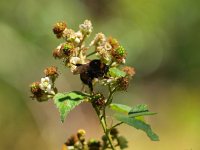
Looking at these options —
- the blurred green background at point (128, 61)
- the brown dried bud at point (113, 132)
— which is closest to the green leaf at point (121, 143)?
the brown dried bud at point (113, 132)

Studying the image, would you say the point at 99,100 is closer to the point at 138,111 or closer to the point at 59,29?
the point at 138,111

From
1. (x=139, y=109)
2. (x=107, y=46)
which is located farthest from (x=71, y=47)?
(x=139, y=109)

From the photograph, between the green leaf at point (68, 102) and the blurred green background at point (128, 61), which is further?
the blurred green background at point (128, 61)

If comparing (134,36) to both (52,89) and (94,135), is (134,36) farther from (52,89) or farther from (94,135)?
(52,89)

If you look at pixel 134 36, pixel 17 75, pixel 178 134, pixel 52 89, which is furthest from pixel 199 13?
pixel 52 89

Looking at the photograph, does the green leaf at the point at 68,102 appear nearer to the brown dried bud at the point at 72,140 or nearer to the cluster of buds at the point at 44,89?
the cluster of buds at the point at 44,89

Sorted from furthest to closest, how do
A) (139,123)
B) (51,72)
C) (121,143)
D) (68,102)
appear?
(121,143) → (51,72) → (139,123) → (68,102)

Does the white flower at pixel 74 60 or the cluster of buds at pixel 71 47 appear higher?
the cluster of buds at pixel 71 47

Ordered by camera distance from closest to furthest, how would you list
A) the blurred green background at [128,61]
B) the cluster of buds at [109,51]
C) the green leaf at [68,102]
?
the green leaf at [68,102], the cluster of buds at [109,51], the blurred green background at [128,61]

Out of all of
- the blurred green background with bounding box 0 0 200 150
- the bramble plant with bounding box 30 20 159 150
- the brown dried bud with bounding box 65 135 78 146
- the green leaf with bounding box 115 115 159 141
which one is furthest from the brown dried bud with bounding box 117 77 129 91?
the blurred green background with bounding box 0 0 200 150
